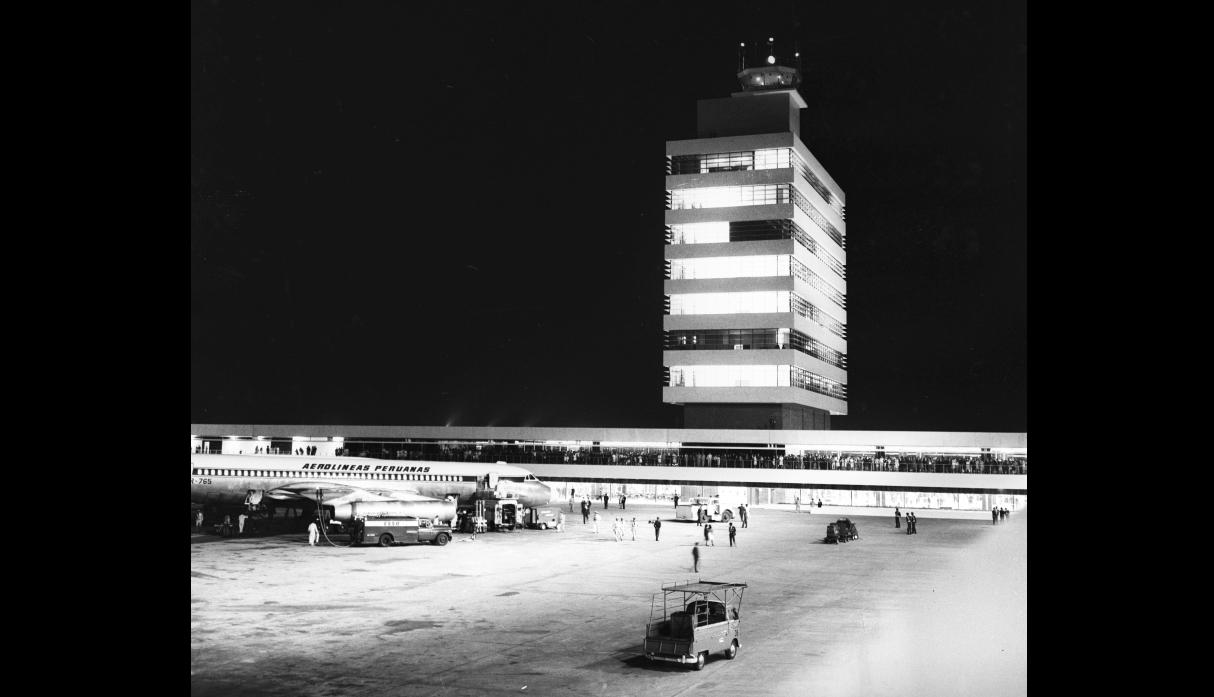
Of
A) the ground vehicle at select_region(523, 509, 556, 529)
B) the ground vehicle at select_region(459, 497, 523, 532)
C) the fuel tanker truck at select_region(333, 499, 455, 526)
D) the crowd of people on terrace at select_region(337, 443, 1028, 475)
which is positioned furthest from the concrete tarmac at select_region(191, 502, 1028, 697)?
the crowd of people on terrace at select_region(337, 443, 1028, 475)

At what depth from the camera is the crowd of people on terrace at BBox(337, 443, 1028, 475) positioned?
4139 inches

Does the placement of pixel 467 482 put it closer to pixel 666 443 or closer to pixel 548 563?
pixel 548 563

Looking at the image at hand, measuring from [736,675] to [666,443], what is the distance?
92878mm

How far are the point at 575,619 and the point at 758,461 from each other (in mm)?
75603

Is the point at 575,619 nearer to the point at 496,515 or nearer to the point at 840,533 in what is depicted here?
the point at 840,533

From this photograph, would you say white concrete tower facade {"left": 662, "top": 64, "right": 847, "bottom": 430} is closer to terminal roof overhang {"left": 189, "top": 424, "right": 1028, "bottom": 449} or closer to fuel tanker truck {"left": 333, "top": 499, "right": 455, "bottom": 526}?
terminal roof overhang {"left": 189, "top": 424, "right": 1028, "bottom": 449}

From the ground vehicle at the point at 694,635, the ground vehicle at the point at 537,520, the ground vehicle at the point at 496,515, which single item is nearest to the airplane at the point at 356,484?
the ground vehicle at the point at 496,515

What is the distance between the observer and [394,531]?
60.7m

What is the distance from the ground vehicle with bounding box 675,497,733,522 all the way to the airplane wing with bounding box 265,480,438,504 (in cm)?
2313

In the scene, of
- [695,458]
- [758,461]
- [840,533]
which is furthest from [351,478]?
[758,461]

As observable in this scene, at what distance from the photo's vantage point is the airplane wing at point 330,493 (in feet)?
222

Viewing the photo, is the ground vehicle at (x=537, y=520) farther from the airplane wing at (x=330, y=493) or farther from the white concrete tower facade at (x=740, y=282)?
the white concrete tower facade at (x=740, y=282)

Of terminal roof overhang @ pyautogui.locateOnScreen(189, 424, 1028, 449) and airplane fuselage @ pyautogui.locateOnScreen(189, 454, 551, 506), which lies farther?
terminal roof overhang @ pyautogui.locateOnScreen(189, 424, 1028, 449)
